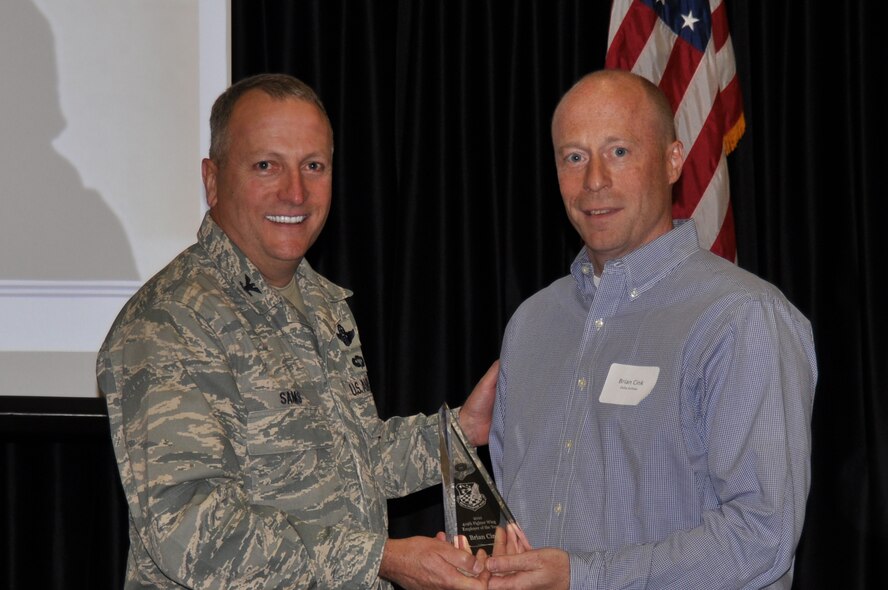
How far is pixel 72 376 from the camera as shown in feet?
12.9

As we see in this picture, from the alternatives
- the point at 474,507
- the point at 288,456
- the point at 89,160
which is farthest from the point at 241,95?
the point at 89,160

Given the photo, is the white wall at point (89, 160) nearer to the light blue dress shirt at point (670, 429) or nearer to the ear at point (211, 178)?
the ear at point (211, 178)

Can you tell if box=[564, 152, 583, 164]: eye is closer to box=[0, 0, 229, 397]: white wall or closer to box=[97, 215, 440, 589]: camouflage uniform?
box=[97, 215, 440, 589]: camouflage uniform

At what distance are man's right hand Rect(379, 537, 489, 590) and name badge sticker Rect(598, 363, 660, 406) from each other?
49cm

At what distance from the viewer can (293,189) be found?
9.06ft

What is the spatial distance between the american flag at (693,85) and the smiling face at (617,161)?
1.47m

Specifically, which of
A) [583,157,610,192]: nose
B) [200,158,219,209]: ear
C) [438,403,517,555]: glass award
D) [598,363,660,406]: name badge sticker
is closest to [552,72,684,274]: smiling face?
[583,157,610,192]: nose

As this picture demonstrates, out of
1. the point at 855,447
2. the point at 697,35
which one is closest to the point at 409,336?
the point at 697,35

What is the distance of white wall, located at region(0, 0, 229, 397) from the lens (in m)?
3.86

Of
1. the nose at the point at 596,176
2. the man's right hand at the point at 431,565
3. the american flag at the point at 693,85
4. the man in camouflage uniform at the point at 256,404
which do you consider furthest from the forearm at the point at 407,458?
the american flag at the point at 693,85

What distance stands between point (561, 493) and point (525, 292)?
7.26ft

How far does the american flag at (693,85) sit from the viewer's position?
4.05 meters

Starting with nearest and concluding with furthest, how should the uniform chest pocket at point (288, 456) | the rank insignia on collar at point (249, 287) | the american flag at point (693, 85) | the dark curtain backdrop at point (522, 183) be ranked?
the uniform chest pocket at point (288, 456), the rank insignia on collar at point (249, 287), the american flag at point (693, 85), the dark curtain backdrop at point (522, 183)

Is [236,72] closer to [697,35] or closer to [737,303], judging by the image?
[697,35]
